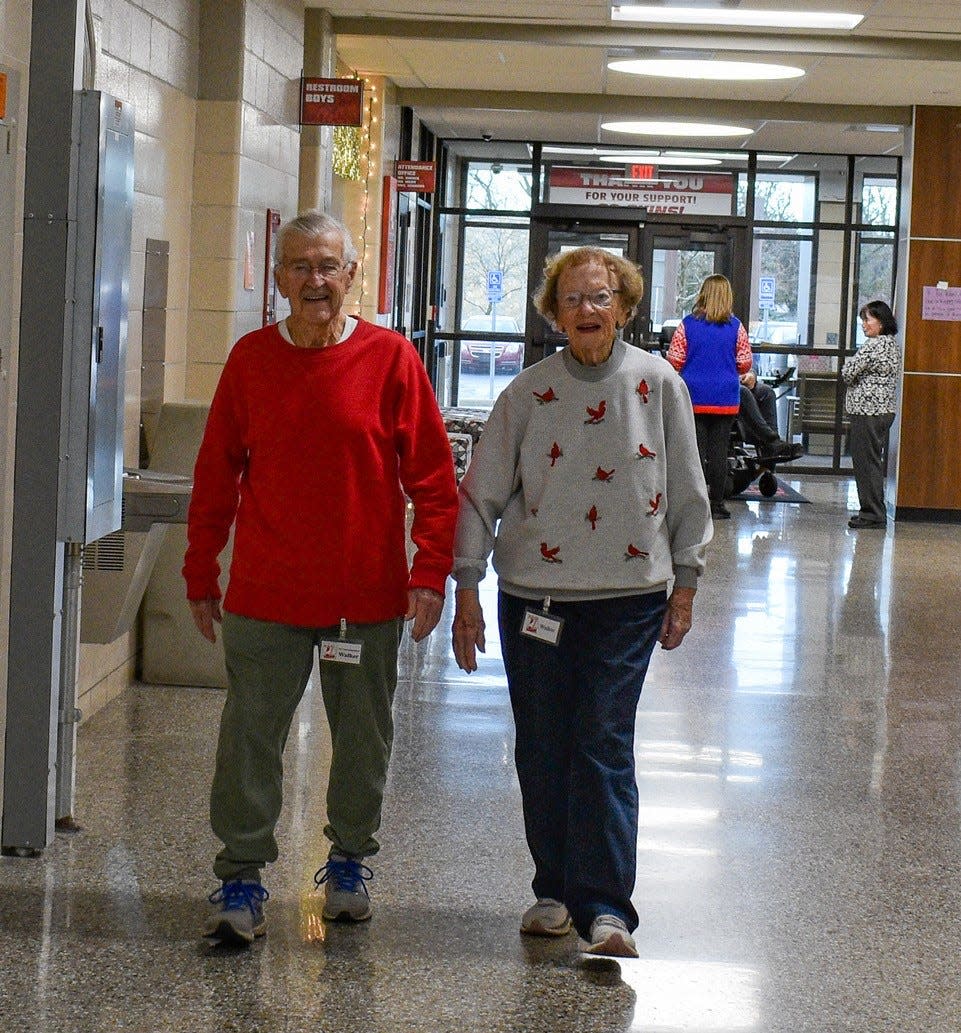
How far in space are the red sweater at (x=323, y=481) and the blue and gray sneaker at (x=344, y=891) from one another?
57cm

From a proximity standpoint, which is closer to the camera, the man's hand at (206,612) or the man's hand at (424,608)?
the man's hand at (424,608)

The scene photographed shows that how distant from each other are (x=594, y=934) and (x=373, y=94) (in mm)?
9478

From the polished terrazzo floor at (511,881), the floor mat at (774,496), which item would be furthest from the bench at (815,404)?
the polished terrazzo floor at (511,881)

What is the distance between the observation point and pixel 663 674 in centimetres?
650

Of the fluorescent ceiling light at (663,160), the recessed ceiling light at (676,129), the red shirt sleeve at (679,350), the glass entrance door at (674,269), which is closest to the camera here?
the red shirt sleeve at (679,350)

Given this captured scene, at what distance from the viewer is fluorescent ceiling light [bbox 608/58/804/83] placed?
11008 mm

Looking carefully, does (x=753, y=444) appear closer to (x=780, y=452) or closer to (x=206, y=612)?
(x=780, y=452)

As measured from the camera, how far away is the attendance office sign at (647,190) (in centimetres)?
1611

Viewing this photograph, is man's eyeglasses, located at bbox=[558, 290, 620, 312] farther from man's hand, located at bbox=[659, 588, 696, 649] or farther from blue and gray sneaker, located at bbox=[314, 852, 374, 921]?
blue and gray sneaker, located at bbox=[314, 852, 374, 921]

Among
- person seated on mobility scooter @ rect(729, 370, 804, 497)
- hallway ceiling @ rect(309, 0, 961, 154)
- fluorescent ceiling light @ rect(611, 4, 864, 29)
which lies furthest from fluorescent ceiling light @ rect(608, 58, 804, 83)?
person seated on mobility scooter @ rect(729, 370, 804, 497)

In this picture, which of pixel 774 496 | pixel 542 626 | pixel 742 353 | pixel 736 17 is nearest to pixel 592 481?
pixel 542 626

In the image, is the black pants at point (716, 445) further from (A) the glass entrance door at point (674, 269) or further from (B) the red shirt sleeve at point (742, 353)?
(A) the glass entrance door at point (674, 269)

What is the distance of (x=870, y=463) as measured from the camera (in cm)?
1202

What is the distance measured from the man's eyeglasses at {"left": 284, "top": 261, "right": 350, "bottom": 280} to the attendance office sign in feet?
43.5
